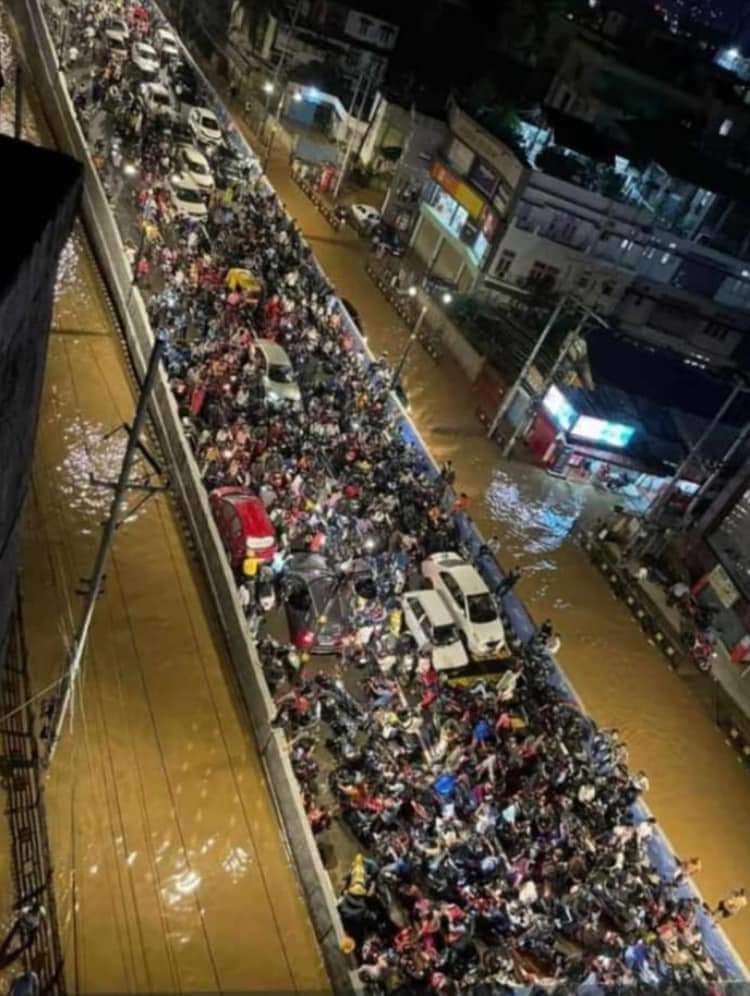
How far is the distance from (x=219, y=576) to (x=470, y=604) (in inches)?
281

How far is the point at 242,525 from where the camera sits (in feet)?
61.2

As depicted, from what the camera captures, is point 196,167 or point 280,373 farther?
point 196,167

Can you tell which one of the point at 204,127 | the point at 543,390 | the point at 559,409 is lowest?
the point at 559,409

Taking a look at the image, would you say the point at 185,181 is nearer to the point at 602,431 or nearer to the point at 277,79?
the point at 277,79

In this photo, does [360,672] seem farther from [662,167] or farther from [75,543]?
[662,167]

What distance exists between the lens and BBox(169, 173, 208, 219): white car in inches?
1310

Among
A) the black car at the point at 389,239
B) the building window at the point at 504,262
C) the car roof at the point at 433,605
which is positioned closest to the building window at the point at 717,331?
the building window at the point at 504,262

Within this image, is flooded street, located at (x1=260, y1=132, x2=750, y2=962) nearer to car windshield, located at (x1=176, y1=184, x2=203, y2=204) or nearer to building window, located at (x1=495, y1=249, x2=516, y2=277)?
building window, located at (x1=495, y1=249, x2=516, y2=277)

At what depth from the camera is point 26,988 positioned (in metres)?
10.5

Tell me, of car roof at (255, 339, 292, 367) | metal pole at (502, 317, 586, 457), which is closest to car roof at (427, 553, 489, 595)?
car roof at (255, 339, 292, 367)

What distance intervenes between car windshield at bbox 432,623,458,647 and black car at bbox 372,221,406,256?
28499 millimetres

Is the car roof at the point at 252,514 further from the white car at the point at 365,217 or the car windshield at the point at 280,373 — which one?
the white car at the point at 365,217

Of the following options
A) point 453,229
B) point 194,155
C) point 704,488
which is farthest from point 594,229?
point 194,155

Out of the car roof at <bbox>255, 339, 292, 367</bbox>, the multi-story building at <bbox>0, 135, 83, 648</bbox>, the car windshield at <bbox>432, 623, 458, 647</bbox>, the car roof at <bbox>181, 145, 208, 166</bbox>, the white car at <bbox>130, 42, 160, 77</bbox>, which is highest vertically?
the multi-story building at <bbox>0, 135, 83, 648</bbox>
